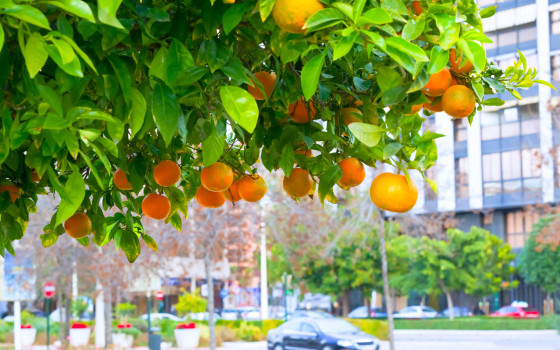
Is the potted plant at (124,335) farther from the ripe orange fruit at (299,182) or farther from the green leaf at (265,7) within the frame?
the green leaf at (265,7)

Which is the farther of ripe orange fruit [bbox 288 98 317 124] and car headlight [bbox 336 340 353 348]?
car headlight [bbox 336 340 353 348]

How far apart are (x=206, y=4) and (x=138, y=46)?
241 millimetres

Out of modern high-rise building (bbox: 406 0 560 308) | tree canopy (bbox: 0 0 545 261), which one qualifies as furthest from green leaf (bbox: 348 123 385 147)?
modern high-rise building (bbox: 406 0 560 308)

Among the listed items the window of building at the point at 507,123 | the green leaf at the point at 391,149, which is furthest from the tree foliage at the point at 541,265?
the green leaf at the point at 391,149

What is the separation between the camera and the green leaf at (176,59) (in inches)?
72.4

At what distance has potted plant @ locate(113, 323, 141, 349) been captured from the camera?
26.9 m

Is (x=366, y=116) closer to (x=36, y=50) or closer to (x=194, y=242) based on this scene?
(x=36, y=50)

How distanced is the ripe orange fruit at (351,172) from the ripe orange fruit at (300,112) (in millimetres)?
243

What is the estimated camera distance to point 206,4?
6.49 ft

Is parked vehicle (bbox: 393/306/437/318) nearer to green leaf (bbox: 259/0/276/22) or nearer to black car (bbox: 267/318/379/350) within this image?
black car (bbox: 267/318/379/350)

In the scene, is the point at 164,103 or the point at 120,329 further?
the point at 120,329

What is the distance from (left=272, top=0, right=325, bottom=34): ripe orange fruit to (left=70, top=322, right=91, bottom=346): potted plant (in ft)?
88.1

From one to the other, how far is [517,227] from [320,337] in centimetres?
2729

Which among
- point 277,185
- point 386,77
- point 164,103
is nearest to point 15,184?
point 164,103
